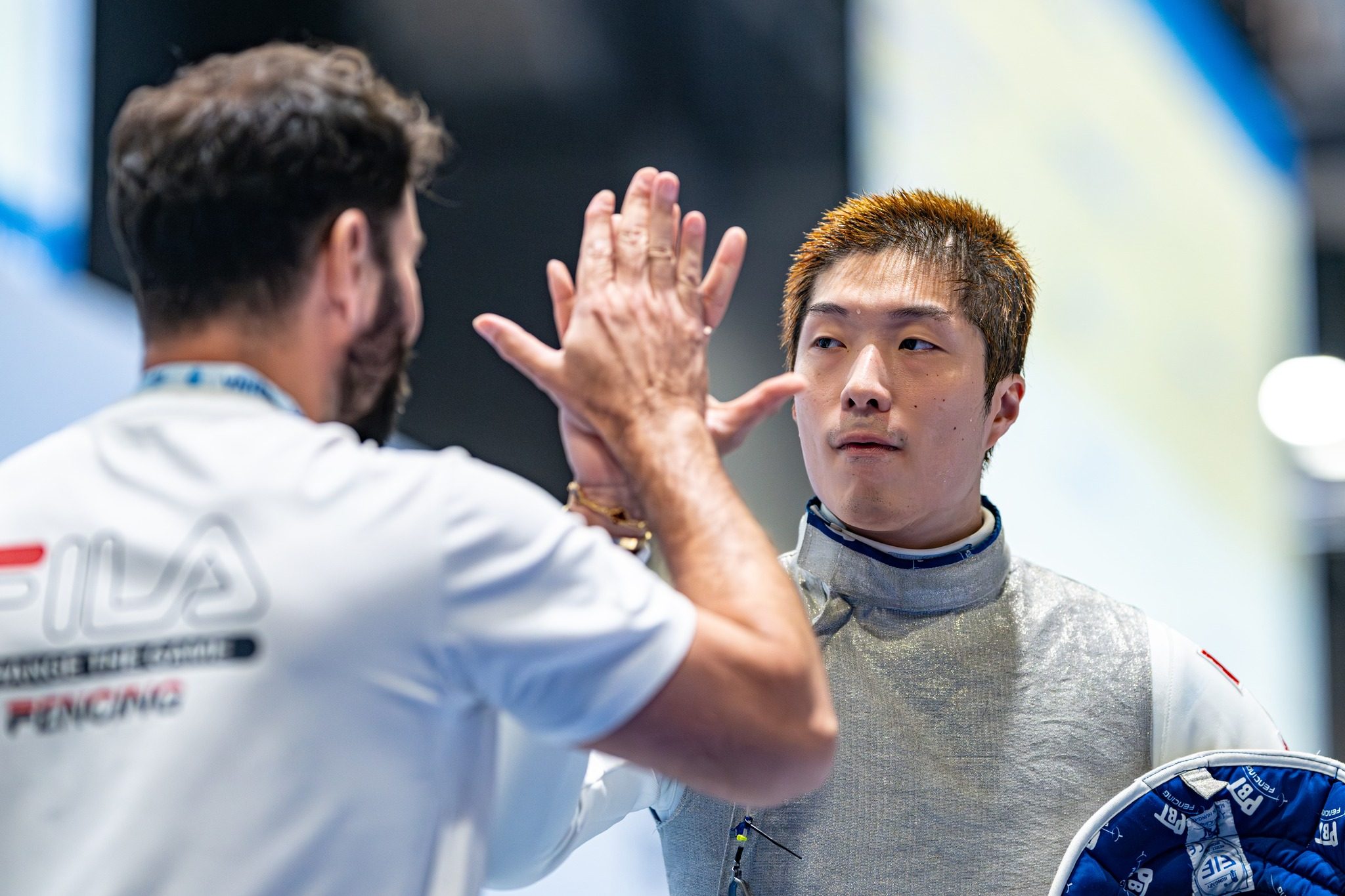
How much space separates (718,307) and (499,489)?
1.47ft

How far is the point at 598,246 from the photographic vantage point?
1.32 metres

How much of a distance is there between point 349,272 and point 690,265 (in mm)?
Answer: 381

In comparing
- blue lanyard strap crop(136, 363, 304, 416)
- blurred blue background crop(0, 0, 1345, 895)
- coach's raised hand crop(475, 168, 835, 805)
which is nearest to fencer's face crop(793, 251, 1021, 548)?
coach's raised hand crop(475, 168, 835, 805)

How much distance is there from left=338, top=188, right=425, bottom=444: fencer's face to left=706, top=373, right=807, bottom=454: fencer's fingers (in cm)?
31

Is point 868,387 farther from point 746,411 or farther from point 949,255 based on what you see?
point 746,411

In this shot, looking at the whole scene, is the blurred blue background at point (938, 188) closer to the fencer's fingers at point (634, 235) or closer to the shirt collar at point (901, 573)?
the shirt collar at point (901, 573)

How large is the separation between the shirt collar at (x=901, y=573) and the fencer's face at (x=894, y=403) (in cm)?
4

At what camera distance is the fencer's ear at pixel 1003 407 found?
1801 millimetres

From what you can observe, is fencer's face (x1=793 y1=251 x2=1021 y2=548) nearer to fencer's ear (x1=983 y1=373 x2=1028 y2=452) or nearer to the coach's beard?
fencer's ear (x1=983 y1=373 x2=1028 y2=452)

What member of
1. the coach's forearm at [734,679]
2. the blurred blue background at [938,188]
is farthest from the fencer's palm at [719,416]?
the blurred blue background at [938,188]

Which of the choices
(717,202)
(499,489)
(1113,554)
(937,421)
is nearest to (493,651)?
(499,489)

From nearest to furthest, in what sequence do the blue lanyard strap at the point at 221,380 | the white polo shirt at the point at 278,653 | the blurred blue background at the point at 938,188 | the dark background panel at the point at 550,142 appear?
the white polo shirt at the point at 278,653
the blue lanyard strap at the point at 221,380
the blurred blue background at the point at 938,188
the dark background panel at the point at 550,142

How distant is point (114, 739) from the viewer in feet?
3.07

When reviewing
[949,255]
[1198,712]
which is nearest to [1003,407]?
[949,255]
